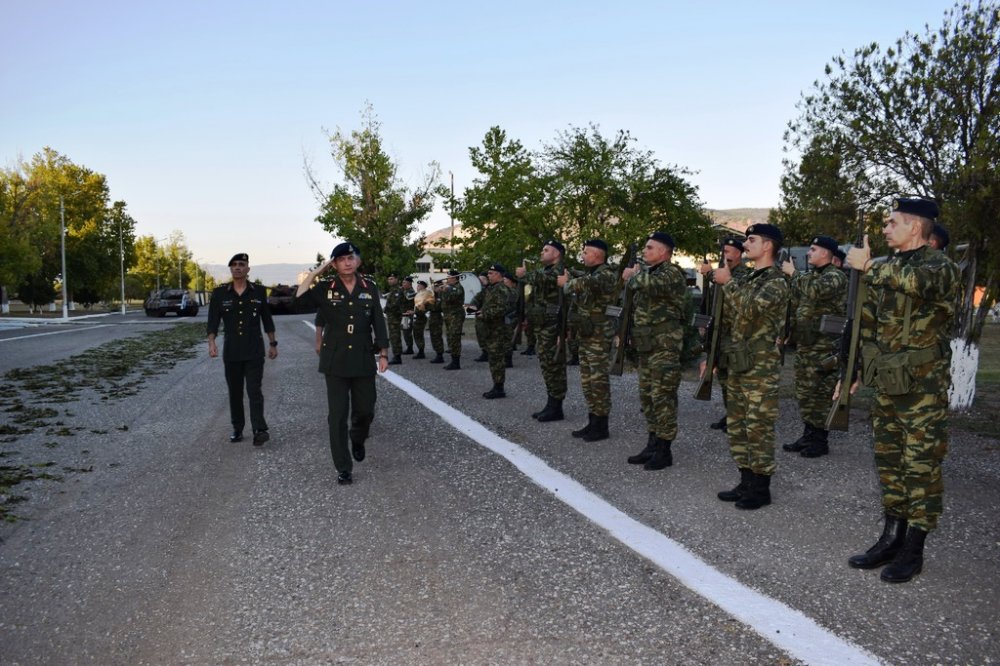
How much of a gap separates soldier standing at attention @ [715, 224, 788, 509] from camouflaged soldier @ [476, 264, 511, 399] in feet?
17.5

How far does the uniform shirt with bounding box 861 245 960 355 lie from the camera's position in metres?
3.67

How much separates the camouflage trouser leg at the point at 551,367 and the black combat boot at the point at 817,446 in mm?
2682

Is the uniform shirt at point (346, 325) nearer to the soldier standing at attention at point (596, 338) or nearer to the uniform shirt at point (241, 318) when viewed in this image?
the uniform shirt at point (241, 318)

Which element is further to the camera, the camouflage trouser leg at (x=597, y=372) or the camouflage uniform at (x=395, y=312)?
the camouflage uniform at (x=395, y=312)

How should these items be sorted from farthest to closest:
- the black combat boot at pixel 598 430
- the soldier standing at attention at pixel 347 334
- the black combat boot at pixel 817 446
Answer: the black combat boot at pixel 598 430 < the black combat boot at pixel 817 446 < the soldier standing at attention at pixel 347 334

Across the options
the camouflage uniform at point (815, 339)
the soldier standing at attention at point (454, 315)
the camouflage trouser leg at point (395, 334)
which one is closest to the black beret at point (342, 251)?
the camouflage uniform at point (815, 339)

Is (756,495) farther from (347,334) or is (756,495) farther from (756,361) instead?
(347,334)

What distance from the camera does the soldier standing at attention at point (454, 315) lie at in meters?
14.0

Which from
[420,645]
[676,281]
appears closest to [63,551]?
[420,645]

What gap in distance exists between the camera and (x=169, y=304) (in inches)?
1804

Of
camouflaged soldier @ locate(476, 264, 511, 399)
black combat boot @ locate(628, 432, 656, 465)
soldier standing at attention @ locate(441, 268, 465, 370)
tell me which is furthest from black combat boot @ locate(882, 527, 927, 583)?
soldier standing at attention @ locate(441, 268, 465, 370)

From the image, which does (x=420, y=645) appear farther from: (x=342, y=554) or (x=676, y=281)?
(x=676, y=281)

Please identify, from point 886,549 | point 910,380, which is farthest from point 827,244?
point 886,549

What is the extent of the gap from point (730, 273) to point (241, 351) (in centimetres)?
490
